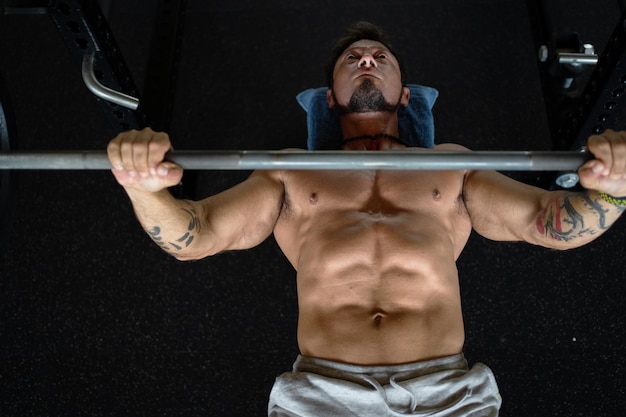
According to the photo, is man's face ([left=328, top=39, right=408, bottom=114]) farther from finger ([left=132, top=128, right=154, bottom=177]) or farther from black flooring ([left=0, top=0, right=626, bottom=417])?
finger ([left=132, top=128, right=154, bottom=177])

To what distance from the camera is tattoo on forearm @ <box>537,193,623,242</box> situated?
125 cm

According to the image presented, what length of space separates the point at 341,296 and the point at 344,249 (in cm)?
11

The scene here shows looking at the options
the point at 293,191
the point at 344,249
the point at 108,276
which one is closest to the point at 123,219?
the point at 108,276

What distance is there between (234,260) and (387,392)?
0.84 meters

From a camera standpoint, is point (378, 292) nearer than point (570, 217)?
No

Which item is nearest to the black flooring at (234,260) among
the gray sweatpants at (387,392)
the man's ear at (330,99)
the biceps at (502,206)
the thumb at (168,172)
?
the man's ear at (330,99)

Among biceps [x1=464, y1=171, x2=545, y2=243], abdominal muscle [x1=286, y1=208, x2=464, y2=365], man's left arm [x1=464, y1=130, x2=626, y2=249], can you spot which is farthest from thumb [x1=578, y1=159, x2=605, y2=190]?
abdominal muscle [x1=286, y1=208, x2=464, y2=365]

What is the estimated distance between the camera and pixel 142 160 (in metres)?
1.15

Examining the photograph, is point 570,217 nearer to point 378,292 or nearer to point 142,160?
point 378,292

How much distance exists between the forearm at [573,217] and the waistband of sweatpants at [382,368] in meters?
0.36

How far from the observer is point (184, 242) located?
1.36 meters

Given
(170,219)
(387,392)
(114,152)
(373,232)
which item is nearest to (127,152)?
(114,152)

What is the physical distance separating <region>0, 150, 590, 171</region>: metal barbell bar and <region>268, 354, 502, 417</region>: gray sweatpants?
1.54 feet

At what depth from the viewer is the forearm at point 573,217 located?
1.24 meters
